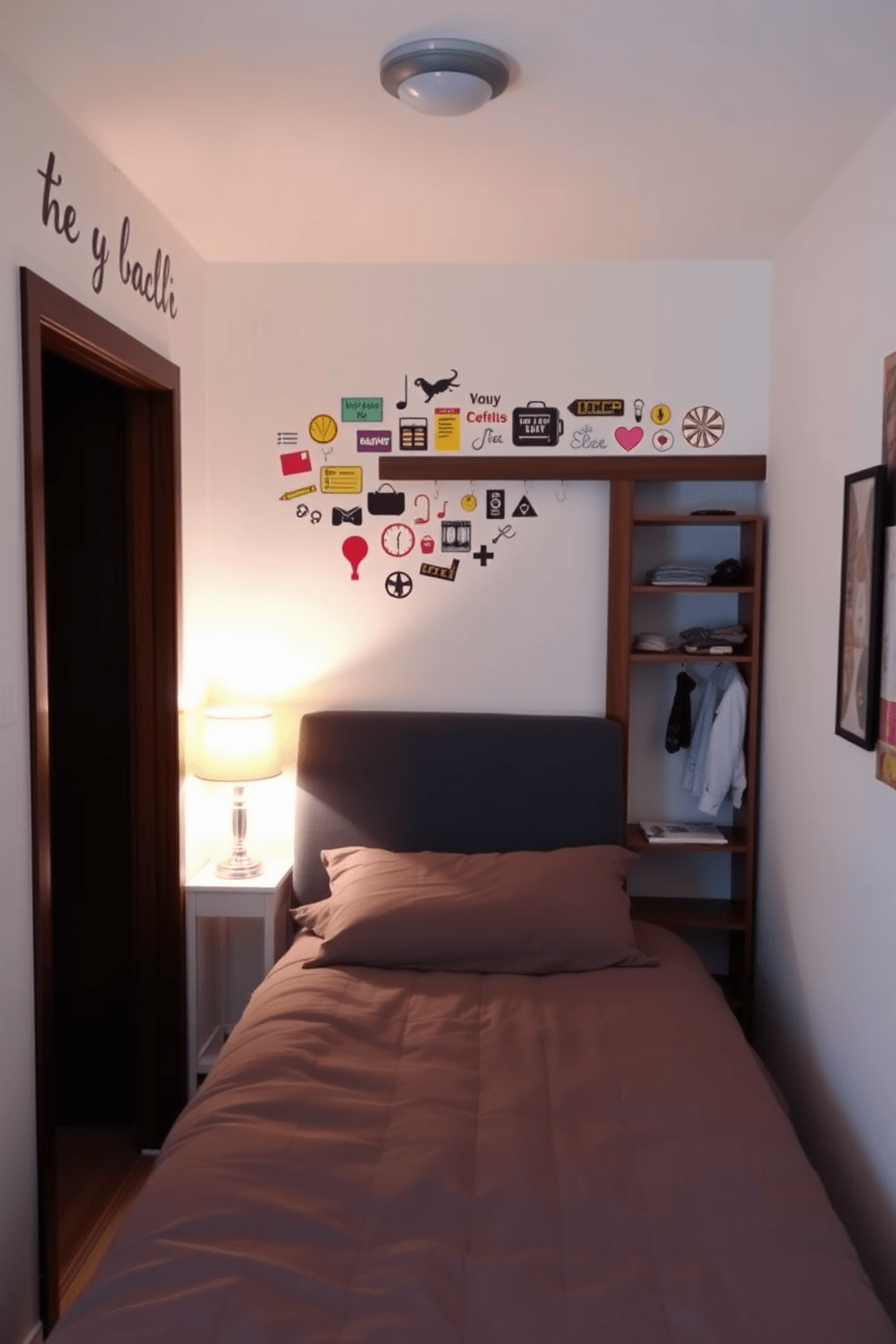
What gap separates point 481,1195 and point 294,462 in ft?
7.49

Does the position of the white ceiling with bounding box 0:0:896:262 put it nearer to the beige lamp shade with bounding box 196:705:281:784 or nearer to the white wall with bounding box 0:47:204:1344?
the white wall with bounding box 0:47:204:1344

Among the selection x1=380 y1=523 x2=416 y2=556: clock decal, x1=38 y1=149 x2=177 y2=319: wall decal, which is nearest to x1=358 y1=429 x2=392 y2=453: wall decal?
x1=380 y1=523 x2=416 y2=556: clock decal

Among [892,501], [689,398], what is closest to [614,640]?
[689,398]

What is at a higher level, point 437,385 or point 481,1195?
point 437,385

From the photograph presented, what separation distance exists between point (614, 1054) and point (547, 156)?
200cm

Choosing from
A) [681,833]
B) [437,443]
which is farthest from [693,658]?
[437,443]

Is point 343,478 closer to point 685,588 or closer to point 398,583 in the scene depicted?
point 398,583

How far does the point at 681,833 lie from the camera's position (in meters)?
3.31

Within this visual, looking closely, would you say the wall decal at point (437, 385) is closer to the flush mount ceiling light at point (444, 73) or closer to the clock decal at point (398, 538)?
the clock decal at point (398, 538)

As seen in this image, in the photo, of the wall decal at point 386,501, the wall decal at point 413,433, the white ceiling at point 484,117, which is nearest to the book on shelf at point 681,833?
the wall decal at point 386,501

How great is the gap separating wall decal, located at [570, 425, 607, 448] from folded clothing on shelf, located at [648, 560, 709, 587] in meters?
0.43

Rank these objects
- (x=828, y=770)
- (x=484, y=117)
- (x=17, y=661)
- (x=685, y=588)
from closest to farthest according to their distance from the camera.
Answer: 1. (x=17, y=661)
2. (x=484, y=117)
3. (x=828, y=770)
4. (x=685, y=588)

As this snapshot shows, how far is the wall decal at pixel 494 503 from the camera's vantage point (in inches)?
133

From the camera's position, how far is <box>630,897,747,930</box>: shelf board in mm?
3242
